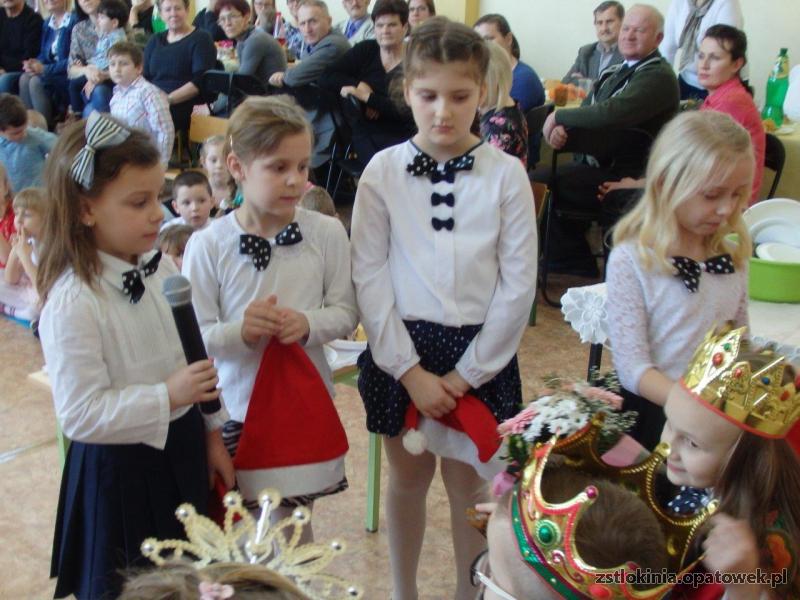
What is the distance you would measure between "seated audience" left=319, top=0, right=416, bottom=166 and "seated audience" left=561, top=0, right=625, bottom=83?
65.8 inches

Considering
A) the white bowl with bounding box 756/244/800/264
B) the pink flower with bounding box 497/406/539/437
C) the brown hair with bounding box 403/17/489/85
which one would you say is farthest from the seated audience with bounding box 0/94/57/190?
the pink flower with bounding box 497/406/539/437

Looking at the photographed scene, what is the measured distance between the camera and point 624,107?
4.25 m

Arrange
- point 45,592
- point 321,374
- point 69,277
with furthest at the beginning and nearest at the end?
point 45,592 < point 321,374 < point 69,277

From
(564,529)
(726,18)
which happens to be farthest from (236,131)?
(726,18)

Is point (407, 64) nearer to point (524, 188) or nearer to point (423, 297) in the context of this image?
point (524, 188)

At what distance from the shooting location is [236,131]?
1.82 metres

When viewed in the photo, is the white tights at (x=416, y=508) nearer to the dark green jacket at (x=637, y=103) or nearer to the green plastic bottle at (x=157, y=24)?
the dark green jacket at (x=637, y=103)

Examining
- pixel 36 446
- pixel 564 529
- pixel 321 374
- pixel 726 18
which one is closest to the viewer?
pixel 564 529

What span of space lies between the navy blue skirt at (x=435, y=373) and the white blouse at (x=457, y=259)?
2 centimetres

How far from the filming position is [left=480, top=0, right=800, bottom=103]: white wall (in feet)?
21.4

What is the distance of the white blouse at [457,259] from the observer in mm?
1833

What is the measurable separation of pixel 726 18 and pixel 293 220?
187 inches

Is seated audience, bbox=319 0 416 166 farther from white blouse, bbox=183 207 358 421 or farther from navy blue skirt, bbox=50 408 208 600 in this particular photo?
navy blue skirt, bbox=50 408 208 600

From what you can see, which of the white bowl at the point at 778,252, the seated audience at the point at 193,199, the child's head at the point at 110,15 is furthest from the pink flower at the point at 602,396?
the child's head at the point at 110,15
